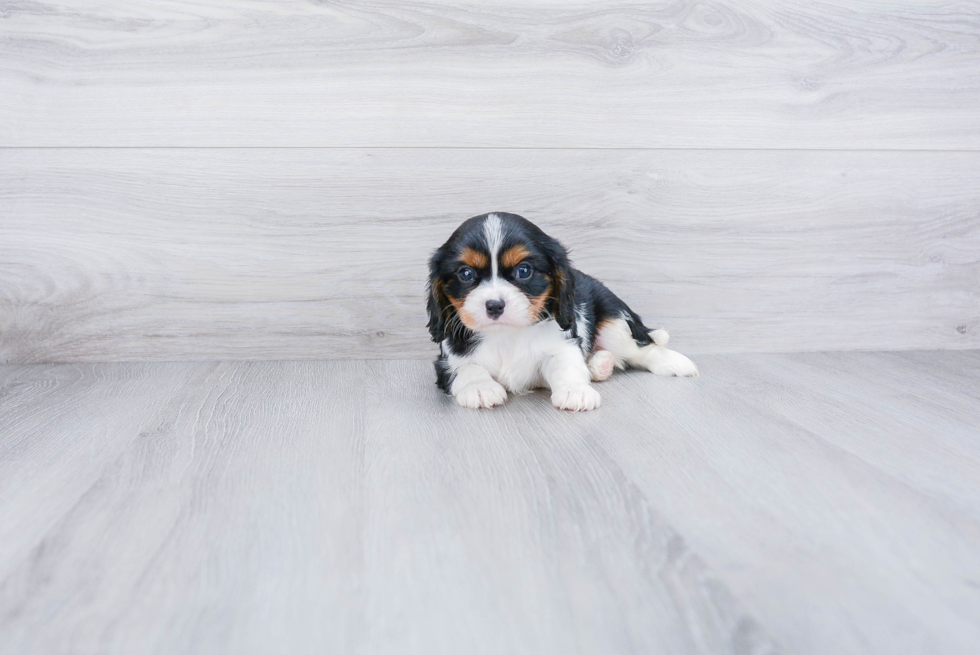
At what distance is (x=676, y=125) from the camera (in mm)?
2168

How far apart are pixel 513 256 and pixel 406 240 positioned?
569 mm

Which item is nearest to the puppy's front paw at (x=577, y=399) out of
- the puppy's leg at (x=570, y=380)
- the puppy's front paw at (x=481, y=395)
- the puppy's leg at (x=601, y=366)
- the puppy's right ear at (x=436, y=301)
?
the puppy's leg at (x=570, y=380)

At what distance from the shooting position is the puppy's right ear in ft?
5.79

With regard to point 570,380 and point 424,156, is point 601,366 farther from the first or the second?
point 424,156

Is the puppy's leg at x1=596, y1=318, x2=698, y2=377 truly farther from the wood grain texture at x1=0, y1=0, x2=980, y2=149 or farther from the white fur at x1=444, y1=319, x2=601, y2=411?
the wood grain texture at x1=0, y1=0, x2=980, y2=149

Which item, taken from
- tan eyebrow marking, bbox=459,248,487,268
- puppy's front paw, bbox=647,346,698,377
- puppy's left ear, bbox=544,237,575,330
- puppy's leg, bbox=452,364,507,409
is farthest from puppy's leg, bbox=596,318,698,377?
tan eyebrow marking, bbox=459,248,487,268

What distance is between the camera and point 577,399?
165 cm

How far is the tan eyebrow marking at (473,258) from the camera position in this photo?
167cm

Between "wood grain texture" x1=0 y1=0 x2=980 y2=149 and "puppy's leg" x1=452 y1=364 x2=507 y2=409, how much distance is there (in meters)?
0.75

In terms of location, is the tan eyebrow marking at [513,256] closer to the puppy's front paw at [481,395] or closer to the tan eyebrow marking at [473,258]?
the tan eyebrow marking at [473,258]

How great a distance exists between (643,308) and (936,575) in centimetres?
142

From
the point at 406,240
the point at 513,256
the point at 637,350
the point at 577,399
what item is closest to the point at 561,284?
the point at 513,256

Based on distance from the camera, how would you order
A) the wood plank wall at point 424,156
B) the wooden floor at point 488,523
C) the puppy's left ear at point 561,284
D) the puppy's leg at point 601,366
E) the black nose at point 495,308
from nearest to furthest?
the wooden floor at point 488,523 < the black nose at point 495,308 < the puppy's left ear at point 561,284 < the puppy's leg at point 601,366 < the wood plank wall at point 424,156

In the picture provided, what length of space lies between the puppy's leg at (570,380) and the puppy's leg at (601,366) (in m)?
0.06
